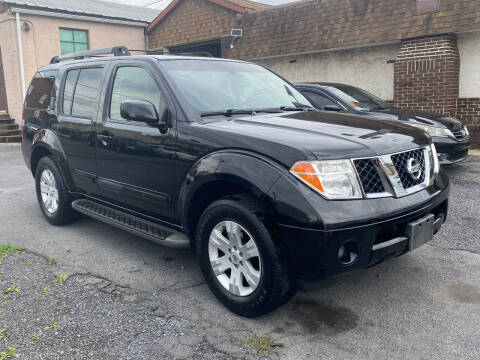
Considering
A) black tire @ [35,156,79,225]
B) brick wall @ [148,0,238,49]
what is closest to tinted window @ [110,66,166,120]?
black tire @ [35,156,79,225]

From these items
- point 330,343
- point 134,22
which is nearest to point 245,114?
point 330,343

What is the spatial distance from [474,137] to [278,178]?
9.35m

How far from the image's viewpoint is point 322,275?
2.79 meters

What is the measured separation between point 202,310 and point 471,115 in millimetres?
9575

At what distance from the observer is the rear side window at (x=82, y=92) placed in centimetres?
457

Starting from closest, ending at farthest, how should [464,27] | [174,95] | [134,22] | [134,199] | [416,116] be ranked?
[174,95], [134,199], [416,116], [464,27], [134,22]

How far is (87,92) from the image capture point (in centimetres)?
470

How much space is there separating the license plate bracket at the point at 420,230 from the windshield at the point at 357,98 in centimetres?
461

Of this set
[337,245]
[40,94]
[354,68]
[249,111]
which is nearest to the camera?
[337,245]

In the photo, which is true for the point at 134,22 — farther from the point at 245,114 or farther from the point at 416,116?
the point at 245,114

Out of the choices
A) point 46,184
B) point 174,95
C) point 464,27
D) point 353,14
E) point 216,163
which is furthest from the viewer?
point 353,14

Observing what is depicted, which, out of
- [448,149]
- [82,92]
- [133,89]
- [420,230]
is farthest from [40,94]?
[448,149]

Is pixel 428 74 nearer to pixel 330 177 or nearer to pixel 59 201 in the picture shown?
pixel 59 201

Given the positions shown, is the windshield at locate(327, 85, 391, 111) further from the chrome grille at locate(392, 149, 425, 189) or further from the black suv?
the chrome grille at locate(392, 149, 425, 189)
